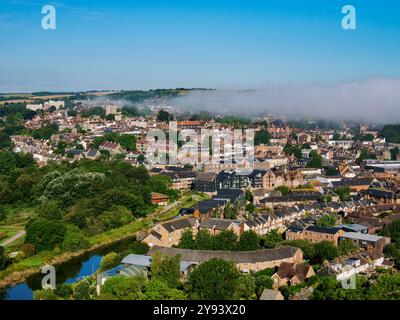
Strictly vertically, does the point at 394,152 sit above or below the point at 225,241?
above

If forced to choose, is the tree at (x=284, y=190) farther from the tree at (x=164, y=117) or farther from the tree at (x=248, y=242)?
the tree at (x=164, y=117)

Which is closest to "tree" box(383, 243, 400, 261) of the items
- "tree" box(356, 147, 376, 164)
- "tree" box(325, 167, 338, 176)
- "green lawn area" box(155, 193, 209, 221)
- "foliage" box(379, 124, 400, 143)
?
"green lawn area" box(155, 193, 209, 221)

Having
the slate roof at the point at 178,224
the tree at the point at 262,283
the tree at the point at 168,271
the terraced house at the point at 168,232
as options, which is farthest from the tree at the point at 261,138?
the tree at the point at 168,271

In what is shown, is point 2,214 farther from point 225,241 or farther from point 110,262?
point 225,241

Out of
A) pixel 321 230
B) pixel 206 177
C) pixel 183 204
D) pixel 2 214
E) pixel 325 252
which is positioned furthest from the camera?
pixel 206 177

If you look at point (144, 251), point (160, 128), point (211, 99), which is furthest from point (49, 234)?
point (211, 99)

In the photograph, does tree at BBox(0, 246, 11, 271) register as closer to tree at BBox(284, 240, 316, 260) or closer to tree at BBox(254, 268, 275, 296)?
tree at BBox(254, 268, 275, 296)

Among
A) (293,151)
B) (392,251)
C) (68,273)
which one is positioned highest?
(293,151)

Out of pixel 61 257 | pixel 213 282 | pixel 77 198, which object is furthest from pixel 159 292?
pixel 77 198
